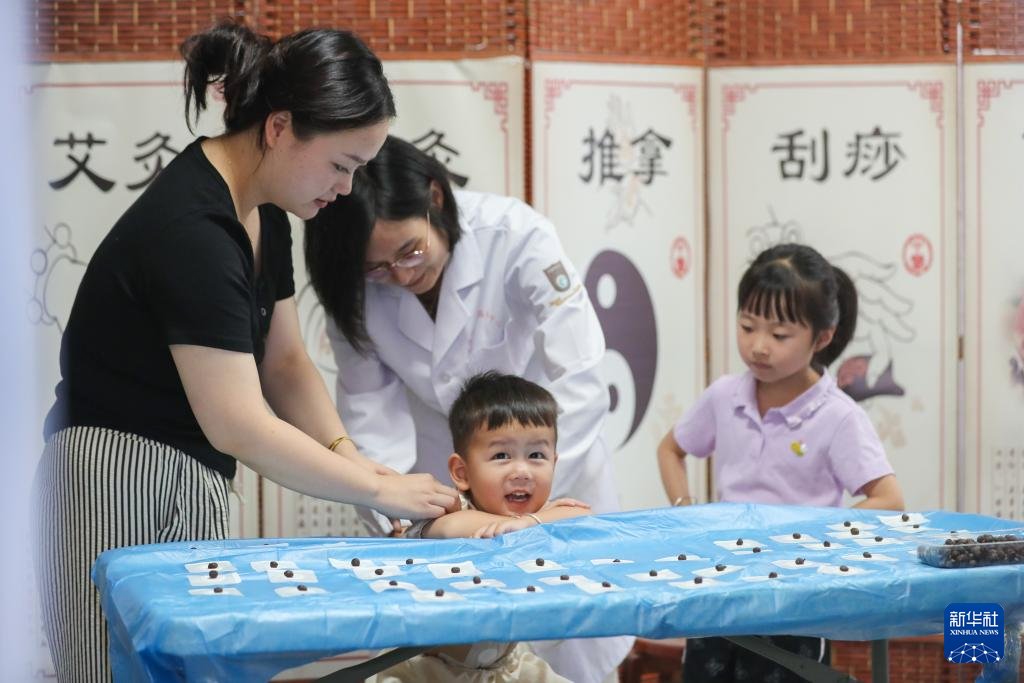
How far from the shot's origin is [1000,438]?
325cm

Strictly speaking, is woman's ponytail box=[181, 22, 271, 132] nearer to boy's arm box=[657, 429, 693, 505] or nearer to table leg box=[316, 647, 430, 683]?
table leg box=[316, 647, 430, 683]

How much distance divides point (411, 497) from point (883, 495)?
103 centimetres

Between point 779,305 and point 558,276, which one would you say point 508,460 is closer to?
point 558,276

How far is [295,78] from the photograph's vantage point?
1744mm

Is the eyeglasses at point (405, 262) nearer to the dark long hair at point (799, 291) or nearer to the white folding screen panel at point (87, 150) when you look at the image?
the dark long hair at point (799, 291)

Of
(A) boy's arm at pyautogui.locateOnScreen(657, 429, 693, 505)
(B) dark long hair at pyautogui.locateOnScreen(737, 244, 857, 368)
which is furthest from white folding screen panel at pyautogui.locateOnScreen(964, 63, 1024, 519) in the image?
(A) boy's arm at pyautogui.locateOnScreen(657, 429, 693, 505)

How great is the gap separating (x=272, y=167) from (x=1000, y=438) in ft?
7.42

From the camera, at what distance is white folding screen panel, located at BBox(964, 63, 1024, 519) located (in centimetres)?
324

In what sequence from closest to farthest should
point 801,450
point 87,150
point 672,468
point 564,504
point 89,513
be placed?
point 89,513 < point 564,504 < point 801,450 < point 672,468 < point 87,150

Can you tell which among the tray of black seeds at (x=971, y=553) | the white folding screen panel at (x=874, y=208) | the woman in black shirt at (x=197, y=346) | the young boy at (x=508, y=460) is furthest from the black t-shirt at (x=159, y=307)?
the white folding screen panel at (x=874, y=208)

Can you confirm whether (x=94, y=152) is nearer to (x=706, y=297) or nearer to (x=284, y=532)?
Answer: (x=284, y=532)

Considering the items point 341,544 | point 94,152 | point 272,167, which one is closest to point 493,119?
point 94,152

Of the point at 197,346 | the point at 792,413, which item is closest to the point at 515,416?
the point at 197,346

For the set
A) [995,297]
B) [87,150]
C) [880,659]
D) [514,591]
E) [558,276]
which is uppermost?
[87,150]
